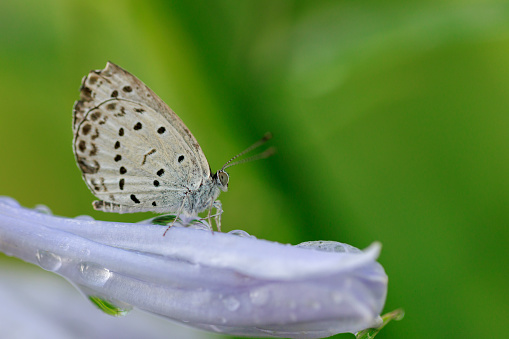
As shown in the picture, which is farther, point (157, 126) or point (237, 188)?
point (237, 188)

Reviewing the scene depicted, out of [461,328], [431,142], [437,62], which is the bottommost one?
[461,328]

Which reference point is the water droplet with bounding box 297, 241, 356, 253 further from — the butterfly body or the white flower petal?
the butterfly body

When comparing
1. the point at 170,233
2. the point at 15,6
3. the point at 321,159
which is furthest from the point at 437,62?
the point at 15,6

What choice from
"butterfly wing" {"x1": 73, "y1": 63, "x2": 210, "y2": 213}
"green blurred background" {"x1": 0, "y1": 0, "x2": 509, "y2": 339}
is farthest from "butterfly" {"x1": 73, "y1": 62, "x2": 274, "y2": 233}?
"green blurred background" {"x1": 0, "y1": 0, "x2": 509, "y2": 339}

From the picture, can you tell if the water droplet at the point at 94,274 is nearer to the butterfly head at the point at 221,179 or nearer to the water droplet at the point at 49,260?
the water droplet at the point at 49,260

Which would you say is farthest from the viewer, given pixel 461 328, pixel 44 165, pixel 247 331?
pixel 44 165

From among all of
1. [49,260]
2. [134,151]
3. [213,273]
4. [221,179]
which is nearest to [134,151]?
[134,151]

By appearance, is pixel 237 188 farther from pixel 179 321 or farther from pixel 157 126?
pixel 179 321

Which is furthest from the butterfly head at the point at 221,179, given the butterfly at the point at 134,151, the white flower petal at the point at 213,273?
the white flower petal at the point at 213,273
